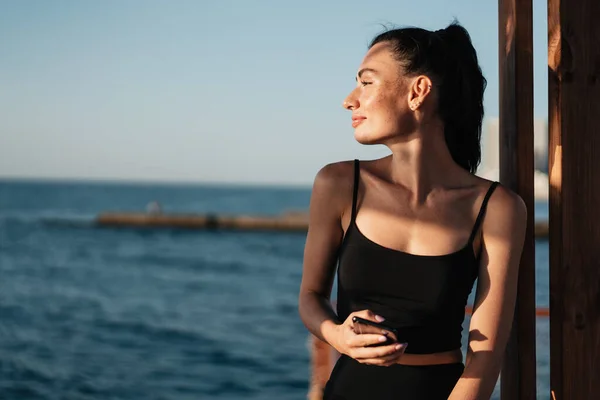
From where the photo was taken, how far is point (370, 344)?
1.29 m

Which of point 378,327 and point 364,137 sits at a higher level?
point 364,137

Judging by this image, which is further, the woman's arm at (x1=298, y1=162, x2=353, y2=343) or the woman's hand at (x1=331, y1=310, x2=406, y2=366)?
the woman's arm at (x1=298, y1=162, x2=353, y2=343)

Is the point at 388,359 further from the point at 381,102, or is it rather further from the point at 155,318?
the point at 155,318

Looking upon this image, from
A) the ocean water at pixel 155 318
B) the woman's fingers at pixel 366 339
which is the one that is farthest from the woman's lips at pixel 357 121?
the ocean water at pixel 155 318

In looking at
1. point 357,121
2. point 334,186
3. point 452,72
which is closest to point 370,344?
point 334,186

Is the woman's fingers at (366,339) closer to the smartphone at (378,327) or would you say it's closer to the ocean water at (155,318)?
the smartphone at (378,327)

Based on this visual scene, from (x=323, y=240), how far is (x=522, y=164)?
429 millimetres

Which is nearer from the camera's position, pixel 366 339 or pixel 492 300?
pixel 366 339

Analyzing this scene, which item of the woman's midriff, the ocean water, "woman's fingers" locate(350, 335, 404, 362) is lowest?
the ocean water

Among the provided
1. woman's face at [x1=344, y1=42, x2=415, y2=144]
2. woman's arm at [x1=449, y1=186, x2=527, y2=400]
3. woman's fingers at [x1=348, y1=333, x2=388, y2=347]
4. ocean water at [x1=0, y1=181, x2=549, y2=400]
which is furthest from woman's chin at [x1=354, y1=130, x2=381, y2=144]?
ocean water at [x1=0, y1=181, x2=549, y2=400]

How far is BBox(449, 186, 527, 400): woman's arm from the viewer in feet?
4.58

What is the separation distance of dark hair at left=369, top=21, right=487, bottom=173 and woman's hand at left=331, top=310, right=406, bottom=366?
0.43 meters

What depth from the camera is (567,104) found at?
1528mm

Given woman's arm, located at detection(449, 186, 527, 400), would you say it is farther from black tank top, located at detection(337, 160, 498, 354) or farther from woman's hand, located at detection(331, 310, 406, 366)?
woman's hand, located at detection(331, 310, 406, 366)
